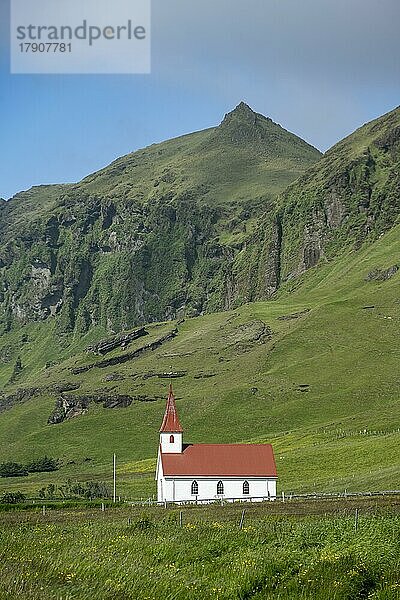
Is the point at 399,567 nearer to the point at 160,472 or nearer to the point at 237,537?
the point at 237,537

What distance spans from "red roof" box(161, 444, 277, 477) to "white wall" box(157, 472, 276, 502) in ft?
2.35

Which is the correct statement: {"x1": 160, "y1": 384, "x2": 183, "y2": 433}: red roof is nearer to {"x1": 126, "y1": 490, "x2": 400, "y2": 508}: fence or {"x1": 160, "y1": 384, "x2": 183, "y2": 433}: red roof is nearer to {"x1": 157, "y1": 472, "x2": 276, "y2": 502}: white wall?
{"x1": 157, "y1": 472, "x2": 276, "y2": 502}: white wall

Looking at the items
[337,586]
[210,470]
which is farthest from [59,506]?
[337,586]

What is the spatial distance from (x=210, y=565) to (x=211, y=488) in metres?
88.5

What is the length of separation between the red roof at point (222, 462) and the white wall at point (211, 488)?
72 cm

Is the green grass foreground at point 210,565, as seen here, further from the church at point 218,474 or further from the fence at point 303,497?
the church at point 218,474

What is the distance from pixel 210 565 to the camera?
111 feet

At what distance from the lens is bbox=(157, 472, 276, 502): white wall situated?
120000 millimetres

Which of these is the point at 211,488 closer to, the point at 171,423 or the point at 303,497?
the point at 171,423

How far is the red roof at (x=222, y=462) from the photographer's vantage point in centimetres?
12075

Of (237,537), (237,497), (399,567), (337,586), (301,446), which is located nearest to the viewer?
(337,586)

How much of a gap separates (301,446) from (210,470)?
58792 mm

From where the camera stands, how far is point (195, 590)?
97.5 ft

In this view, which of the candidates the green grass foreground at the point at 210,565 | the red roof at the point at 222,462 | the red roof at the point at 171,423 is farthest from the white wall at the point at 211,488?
the green grass foreground at the point at 210,565
